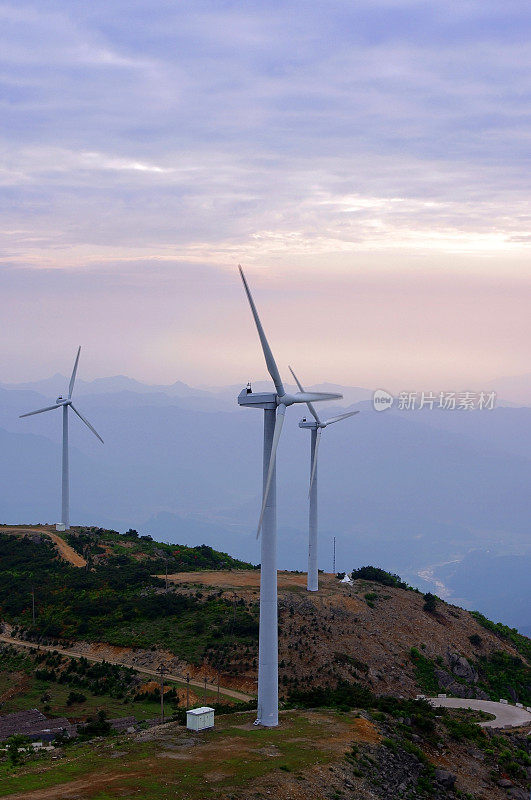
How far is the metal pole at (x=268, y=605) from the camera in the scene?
211 ft

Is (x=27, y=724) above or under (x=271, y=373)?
under

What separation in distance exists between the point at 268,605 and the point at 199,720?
1138 cm

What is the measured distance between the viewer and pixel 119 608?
113m

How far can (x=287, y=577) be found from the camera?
13425 cm

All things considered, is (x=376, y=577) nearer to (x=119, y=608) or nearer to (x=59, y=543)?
(x=119, y=608)

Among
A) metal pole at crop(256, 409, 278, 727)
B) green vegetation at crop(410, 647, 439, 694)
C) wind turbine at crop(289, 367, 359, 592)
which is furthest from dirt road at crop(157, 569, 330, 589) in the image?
metal pole at crop(256, 409, 278, 727)

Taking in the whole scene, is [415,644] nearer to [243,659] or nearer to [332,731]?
[243,659]

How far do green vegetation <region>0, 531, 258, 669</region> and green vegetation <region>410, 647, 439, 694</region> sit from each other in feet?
66.0

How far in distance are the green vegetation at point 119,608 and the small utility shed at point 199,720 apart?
26.7m

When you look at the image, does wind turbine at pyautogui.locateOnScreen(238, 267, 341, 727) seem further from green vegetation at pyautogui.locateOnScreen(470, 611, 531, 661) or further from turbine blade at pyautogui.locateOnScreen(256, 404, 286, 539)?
green vegetation at pyautogui.locateOnScreen(470, 611, 531, 661)

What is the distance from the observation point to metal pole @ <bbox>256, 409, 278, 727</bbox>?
211 ft

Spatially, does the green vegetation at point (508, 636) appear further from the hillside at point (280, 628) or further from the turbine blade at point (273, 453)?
the turbine blade at point (273, 453)

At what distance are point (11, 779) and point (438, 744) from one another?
35.5 meters

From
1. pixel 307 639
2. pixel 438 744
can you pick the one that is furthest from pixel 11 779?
pixel 307 639
